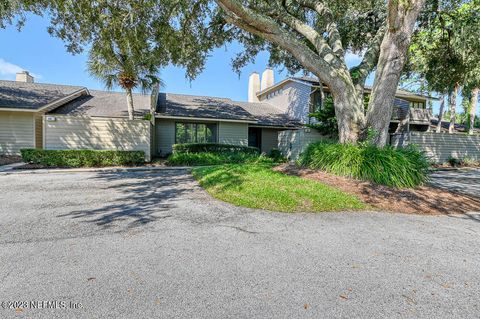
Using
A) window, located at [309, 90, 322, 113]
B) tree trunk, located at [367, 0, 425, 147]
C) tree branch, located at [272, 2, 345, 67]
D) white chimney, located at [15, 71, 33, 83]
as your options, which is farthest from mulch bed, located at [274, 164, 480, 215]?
white chimney, located at [15, 71, 33, 83]

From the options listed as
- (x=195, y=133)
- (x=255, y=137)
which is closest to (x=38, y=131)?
(x=195, y=133)

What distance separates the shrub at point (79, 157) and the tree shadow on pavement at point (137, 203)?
4.46m

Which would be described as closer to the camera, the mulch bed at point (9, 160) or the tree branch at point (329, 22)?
the tree branch at point (329, 22)

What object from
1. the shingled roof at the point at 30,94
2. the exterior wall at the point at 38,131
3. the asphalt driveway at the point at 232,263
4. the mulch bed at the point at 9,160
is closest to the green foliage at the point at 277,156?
the asphalt driveway at the point at 232,263

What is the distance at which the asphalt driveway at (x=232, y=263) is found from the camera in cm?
224

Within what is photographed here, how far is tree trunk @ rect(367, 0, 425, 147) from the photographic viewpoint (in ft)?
23.7

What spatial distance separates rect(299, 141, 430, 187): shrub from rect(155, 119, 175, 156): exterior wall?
11301 mm

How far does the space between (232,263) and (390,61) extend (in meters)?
7.78

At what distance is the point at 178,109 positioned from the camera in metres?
17.0

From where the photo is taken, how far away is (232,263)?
118 inches

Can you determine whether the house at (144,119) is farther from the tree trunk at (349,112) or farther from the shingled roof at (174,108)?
the tree trunk at (349,112)

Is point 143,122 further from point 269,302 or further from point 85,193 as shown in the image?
point 269,302

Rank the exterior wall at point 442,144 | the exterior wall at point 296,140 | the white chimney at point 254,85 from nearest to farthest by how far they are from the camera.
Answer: the exterior wall at point 296,140 → the exterior wall at point 442,144 → the white chimney at point 254,85

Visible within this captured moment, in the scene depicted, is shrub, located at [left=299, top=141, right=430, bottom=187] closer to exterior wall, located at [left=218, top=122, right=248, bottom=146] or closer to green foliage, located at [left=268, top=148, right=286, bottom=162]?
green foliage, located at [left=268, top=148, right=286, bottom=162]
